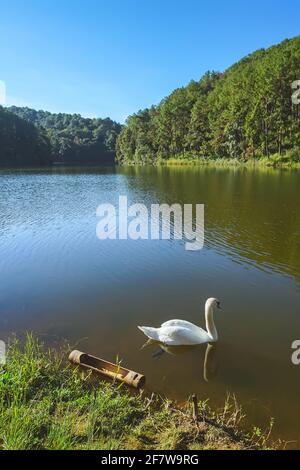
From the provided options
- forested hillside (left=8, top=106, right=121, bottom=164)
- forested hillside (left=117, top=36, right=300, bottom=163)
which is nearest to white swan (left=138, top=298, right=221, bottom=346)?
forested hillside (left=117, top=36, right=300, bottom=163)

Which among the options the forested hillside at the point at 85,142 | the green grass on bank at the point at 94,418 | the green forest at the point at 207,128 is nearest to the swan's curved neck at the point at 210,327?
the green grass on bank at the point at 94,418

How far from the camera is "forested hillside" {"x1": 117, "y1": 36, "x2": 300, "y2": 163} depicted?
201 feet

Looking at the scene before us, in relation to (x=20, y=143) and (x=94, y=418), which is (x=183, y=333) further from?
(x=20, y=143)

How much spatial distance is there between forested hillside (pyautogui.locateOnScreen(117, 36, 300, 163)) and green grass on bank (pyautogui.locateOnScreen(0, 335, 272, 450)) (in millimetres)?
57804

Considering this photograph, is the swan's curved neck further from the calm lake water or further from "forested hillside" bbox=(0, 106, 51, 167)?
"forested hillside" bbox=(0, 106, 51, 167)

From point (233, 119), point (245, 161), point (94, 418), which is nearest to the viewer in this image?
point (94, 418)

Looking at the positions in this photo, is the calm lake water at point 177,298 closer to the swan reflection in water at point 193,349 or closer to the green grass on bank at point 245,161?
the swan reflection in water at point 193,349

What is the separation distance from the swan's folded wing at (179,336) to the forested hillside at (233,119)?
182ft

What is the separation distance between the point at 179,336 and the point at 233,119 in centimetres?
7216

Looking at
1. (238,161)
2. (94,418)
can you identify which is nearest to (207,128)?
(238,161)

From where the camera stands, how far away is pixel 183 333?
7.18 meters

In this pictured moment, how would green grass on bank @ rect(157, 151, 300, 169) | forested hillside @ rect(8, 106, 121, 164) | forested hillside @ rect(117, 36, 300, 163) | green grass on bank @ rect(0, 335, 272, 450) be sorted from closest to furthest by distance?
1. green grass on bank @ rect(0, 335, 272, 450)
2. green grass on bank @ rect(157, 151, 300, 169)
3. forested hillside @ rect(117, 36, 300, 163)
4. forested hillside @ rect(8, 106, 121, 164)

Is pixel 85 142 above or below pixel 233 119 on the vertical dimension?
above

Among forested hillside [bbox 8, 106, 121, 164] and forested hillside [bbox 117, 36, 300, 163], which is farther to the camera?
forested hillside [bbox 8, 106, 121, 164]
